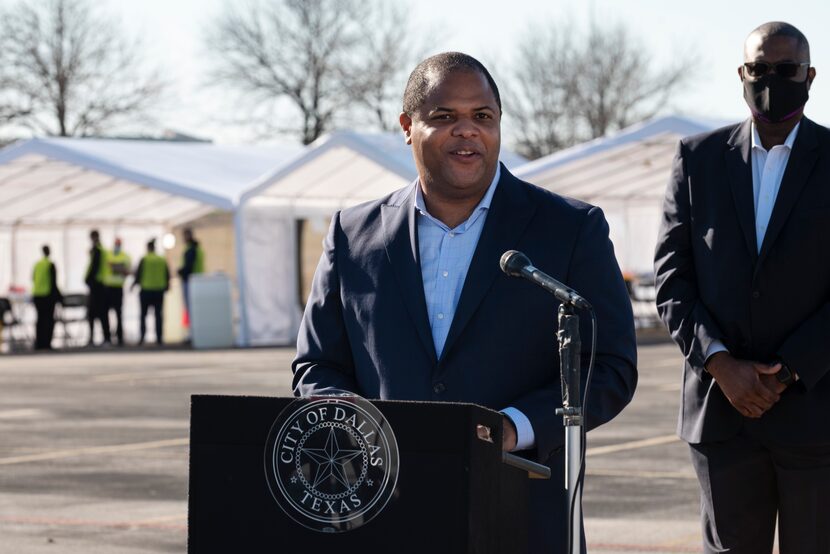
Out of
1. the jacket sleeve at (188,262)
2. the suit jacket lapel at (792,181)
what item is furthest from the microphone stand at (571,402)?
the jacket sleeve at (188,262)

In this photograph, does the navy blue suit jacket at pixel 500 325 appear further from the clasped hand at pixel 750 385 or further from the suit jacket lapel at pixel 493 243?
the clasped hand at pixel 750 385

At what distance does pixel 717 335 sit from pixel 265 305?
2469 cm

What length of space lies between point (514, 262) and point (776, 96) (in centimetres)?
161

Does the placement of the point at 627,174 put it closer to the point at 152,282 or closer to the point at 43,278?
the point at 152,282

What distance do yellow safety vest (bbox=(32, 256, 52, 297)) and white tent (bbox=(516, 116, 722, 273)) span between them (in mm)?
8642

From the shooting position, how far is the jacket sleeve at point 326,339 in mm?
3764

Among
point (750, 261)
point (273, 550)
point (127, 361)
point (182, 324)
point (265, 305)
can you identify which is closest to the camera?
point (273, 550)

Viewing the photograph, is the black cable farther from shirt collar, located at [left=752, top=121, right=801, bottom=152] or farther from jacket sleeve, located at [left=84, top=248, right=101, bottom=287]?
jacket sleeve, located at [left=84, top=248, right=101, bottom=287]

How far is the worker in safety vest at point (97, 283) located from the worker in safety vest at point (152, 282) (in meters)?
0.63

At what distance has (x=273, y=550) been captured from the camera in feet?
10.1

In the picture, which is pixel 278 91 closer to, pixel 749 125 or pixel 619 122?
pixel 619 122

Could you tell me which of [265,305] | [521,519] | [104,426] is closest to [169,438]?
[104,426]

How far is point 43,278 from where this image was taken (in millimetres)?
29453

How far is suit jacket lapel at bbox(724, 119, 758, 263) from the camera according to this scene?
4605 millimetres
